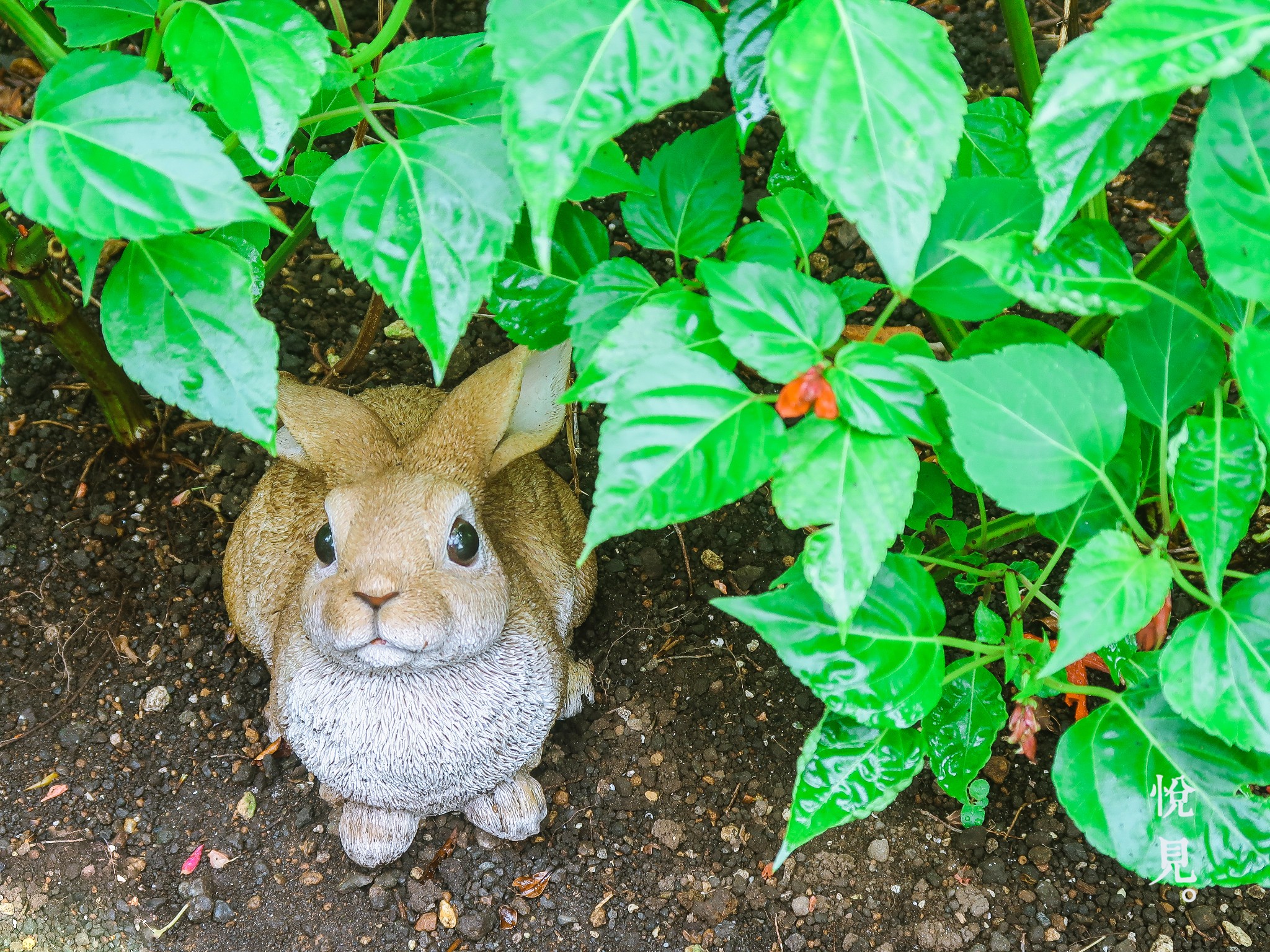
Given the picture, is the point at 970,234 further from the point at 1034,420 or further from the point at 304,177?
the point at 304,177

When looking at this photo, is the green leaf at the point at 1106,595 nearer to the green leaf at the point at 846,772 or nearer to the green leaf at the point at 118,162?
the green leaf at the point at 846,772

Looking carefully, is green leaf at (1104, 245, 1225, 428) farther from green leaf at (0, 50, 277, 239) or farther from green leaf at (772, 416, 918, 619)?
green leaf at (0, 50, 277, 239)

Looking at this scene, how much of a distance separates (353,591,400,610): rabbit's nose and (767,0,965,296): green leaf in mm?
718

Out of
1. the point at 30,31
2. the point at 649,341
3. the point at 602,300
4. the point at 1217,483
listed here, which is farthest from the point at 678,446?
Result: the point at 30,31

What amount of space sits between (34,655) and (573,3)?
1434 millimetres

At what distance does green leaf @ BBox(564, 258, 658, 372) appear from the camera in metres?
1.01

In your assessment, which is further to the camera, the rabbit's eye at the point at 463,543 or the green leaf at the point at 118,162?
the rabbit's eye at the point at 463,543

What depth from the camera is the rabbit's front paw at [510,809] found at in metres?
1.47

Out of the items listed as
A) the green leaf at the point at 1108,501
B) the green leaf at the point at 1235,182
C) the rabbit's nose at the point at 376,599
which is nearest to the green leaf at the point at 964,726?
the green leaf at the point at 1108,501

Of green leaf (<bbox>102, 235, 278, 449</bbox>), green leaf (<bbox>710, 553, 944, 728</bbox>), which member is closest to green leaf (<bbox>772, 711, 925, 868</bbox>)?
green leaf (<bbox>710, 553, 944, 728</bbox>)

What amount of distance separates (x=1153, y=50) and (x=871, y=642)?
558 millimetres

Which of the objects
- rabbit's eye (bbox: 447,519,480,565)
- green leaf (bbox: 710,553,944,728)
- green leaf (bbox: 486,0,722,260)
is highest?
green leaf (bbox: 486,0,722,260)

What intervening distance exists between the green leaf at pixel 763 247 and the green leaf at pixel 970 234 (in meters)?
0.13

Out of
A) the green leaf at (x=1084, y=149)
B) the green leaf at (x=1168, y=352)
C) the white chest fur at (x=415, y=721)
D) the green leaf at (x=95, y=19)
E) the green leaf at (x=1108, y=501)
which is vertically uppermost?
the green leaf at (x=95, y=19)
